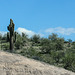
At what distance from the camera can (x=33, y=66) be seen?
17.0ft

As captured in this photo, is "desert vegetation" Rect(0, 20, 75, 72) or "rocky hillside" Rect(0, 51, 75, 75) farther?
"desert vegetation" Rect(0, 20, 75, 72)

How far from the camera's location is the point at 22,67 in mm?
5070

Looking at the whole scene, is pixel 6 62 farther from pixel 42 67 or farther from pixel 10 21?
pixel 10 21

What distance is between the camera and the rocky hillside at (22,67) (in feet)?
16.2

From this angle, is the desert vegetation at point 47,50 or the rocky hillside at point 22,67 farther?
the desert vegetation at point 47,50

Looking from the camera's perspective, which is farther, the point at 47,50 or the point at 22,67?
the point at 47,50

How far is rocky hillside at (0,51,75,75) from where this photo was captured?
4941mm

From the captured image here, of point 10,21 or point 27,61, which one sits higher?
point 10,21

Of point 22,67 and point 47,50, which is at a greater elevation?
point 47,50

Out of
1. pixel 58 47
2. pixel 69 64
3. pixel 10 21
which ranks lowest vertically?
pixel 69 64

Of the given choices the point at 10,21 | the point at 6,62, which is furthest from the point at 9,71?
the point at 10,21

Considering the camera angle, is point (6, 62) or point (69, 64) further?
point (69, 64)

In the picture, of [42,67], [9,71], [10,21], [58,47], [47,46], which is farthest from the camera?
[58,47]

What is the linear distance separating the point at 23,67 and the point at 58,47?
35959 millimetres
